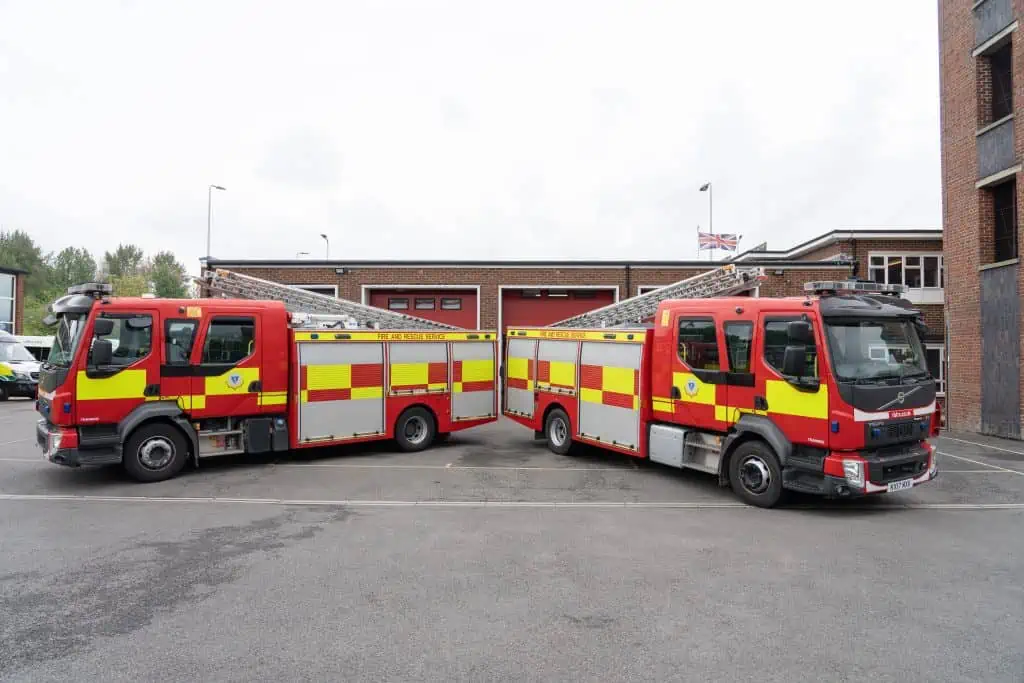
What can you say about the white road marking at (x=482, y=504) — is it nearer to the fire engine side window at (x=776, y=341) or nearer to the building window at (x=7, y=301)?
the fire engine side window at (x=776, y=341)

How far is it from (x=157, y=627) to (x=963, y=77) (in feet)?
62.9

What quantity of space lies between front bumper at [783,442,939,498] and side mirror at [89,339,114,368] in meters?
8.74

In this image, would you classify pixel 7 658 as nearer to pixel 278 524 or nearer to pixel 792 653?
pixel 278 524

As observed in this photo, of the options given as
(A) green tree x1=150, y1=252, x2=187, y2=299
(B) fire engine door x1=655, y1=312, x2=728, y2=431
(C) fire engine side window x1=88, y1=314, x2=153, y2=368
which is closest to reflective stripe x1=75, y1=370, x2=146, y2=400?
(C) fire engine side window x1=88, y1=314, x2=153, y2=368

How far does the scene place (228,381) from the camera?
9.47 metres

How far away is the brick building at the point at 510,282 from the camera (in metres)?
21.5

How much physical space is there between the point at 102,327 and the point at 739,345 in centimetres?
836

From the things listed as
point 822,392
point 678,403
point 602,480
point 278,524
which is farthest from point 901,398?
point 278,524

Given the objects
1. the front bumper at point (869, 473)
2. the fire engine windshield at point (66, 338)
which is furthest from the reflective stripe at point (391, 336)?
the front bumper at point (869, 473)

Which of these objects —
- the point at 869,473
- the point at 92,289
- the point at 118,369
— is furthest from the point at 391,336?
the point at 869,473

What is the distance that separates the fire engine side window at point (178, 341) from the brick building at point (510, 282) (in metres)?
12.2

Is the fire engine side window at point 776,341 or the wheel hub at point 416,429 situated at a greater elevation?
the fire engine side window at point 776,341

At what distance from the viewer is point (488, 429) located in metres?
15.1

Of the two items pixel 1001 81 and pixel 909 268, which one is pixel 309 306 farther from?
pixel 909 268
